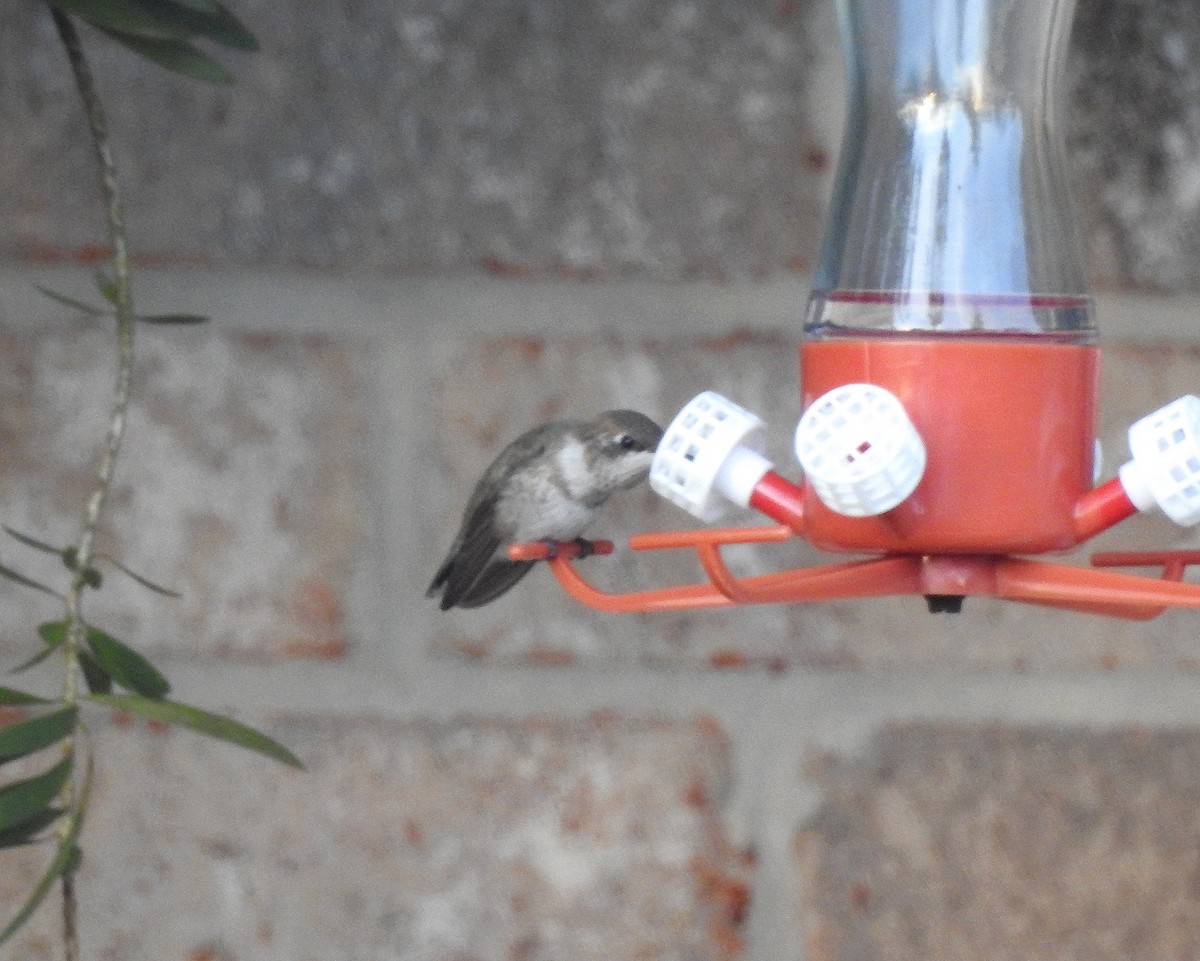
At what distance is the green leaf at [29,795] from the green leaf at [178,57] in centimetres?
Answer: 28

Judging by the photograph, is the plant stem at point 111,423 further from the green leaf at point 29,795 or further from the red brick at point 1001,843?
the red brick at point 1001,843

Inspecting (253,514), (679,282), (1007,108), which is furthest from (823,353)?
(253,514)

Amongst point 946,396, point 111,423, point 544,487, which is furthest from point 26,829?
point 946,396

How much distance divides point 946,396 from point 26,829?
0.38 meters

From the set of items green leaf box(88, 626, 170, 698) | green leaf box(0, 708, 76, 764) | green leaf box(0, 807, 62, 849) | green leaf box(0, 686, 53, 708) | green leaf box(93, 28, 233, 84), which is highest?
green leaf box(93, 28, 233, 84)

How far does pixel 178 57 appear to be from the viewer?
73 cm

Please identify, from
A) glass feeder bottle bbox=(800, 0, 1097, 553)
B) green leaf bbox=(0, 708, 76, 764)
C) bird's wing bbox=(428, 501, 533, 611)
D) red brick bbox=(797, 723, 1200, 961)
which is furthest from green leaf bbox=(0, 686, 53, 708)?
red brick bbox=(797, 723, 1200, 961)

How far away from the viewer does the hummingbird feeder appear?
57 centimetres

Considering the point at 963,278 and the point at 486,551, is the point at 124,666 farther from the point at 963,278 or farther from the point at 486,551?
the point at 963,278

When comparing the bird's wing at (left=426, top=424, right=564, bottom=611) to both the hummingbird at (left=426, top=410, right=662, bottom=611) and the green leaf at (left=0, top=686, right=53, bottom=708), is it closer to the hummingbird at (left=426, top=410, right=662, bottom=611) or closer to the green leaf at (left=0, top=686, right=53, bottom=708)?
the hummingbird at (left=426, top=410, right=662, bottom=611)

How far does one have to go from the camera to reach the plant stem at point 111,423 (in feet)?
2.23

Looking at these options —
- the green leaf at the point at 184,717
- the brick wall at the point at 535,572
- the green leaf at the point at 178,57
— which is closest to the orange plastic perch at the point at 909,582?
the green leaf at the point at 184,717

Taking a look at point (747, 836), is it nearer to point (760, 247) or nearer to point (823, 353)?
point (760, 247)

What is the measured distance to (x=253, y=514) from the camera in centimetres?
103
